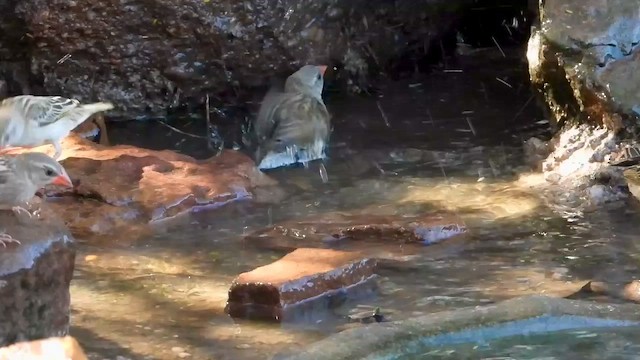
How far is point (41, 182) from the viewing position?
14.0 feet

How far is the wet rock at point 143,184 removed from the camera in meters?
5.57

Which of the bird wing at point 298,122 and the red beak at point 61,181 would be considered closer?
the red beak at point 61,181

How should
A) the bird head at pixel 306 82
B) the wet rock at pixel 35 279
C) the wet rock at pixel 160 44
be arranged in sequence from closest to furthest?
the wet rock at pixel 35 279
the bird head at pixel 306 82
the wet rock at pixel 160 44

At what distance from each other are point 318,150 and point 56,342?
3.99 metres

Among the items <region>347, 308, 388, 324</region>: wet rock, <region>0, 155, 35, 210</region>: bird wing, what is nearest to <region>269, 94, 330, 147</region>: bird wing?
<region>347, 308, 388, 324</region>: wet rock

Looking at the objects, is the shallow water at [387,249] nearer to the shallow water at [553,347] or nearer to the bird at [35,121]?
the shallow water at [553,347]

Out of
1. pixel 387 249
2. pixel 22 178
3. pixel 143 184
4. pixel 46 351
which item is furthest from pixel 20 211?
pixel 143 184

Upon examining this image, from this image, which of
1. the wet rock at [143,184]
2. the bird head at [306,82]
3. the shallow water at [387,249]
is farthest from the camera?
the bird head at [306,82]

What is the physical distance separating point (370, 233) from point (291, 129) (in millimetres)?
1884

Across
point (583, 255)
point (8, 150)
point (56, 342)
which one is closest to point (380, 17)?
point (8, 150)

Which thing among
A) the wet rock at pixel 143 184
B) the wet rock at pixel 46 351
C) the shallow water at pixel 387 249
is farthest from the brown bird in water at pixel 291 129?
the wet rock at pixel 46 351

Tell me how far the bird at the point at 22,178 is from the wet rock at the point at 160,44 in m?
3.60

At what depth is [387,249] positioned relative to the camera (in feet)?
16.2

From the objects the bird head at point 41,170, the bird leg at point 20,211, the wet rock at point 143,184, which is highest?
the bird head at point 41,170
